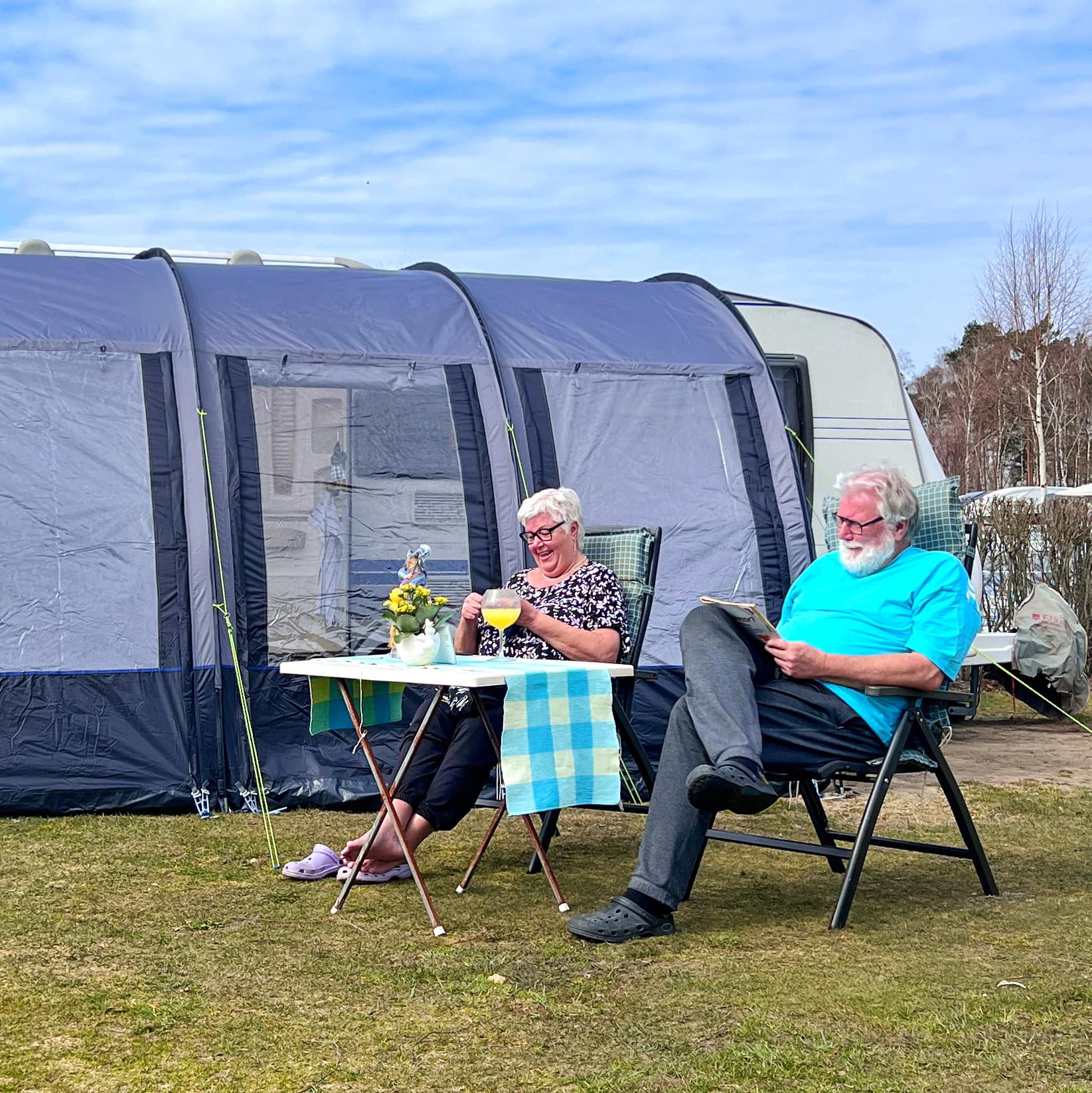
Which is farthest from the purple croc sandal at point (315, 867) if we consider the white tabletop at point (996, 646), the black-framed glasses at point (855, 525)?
the white tabletop at point (996, 646)

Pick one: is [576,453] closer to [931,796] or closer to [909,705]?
[931,796]

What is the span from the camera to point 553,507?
14.5 ft

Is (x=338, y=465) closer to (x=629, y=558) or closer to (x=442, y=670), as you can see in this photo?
(x=629, y=558)

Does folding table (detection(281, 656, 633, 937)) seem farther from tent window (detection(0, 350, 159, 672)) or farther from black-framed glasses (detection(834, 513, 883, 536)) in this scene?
tent window (detection(0, 350, 159, 672))

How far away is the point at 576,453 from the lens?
5.80m

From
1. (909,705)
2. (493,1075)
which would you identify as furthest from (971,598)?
(493,1075)

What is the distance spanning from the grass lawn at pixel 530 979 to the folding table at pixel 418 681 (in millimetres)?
99

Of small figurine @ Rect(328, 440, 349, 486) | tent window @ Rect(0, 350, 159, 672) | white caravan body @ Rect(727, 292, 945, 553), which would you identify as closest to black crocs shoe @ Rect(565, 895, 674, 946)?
tent window @ Rect(0, 350, 159, 672)

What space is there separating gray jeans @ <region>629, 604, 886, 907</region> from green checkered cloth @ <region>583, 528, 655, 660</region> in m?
0.81

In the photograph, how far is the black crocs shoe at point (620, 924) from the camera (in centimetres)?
342

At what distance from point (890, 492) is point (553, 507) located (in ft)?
3.25

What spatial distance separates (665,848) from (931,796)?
247cm

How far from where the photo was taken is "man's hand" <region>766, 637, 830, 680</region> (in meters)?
3.66

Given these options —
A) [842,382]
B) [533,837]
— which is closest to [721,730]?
[533,837]
